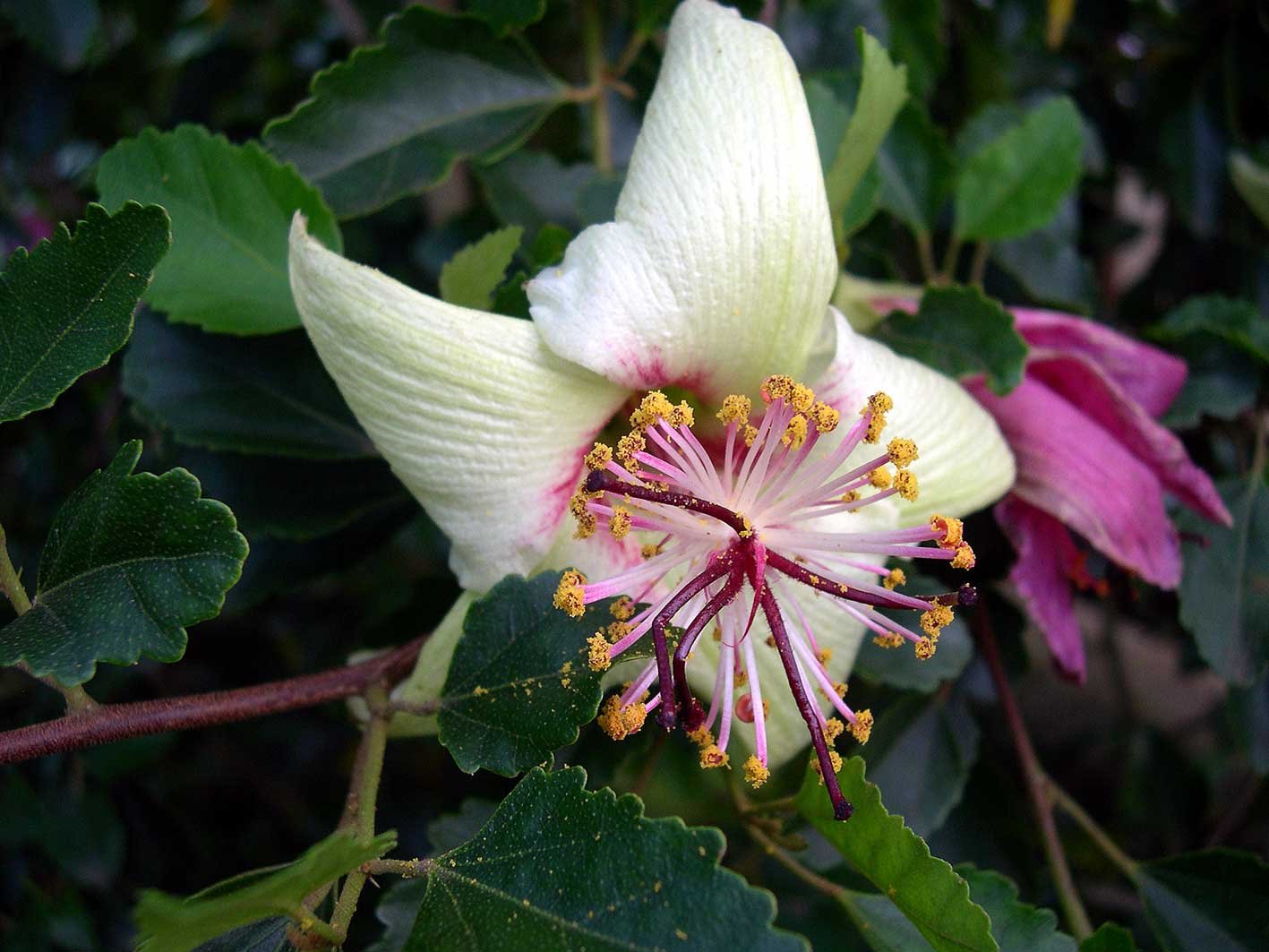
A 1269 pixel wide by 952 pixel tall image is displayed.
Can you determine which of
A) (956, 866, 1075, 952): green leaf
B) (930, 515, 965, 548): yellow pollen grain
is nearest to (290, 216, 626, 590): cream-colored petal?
(930, 515, 965, 548): yellow pollen grain

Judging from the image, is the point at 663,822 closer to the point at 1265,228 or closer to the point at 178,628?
the point at 178,628

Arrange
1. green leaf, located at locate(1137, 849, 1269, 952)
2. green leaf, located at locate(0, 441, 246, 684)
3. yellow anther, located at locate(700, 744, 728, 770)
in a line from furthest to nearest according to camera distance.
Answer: green leaf, located at locate(1137, 849, 1269, 952) → yellow anther, located at locate(700, 744, 728, 770) → green leaf, located at locate(0, 441, 246, 684)

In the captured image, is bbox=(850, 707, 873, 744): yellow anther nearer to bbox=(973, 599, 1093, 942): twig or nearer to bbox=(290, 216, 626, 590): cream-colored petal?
bbox=(290, 216, 626, 590): cream-colored petal

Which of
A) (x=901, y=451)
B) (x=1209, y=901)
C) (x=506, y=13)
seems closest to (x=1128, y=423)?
(x=901, y=451)

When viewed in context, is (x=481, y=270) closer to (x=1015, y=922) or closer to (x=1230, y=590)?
(x=1015, y=922)

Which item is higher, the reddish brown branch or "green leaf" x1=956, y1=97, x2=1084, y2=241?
"green leaf" x1=956, y1=97, x2=1084, y2=241

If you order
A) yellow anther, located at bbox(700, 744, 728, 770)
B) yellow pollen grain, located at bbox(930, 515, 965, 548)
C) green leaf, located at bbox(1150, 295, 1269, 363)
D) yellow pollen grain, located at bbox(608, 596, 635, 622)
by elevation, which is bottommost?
yellow anther, located at bbox(700, 744, 728, 770)
